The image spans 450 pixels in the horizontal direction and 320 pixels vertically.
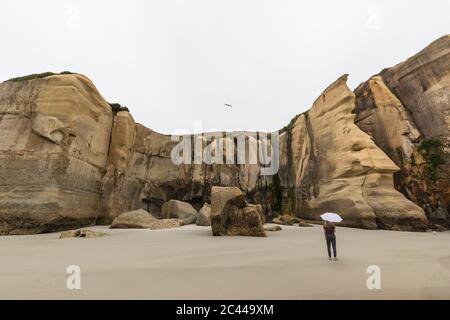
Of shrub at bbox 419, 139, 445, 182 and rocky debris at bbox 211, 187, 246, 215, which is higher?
shrub at bbox 419, 139, 445, 182

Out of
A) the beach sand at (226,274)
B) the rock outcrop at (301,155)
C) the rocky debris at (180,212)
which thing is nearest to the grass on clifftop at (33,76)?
the rock outcrop at (301,155)

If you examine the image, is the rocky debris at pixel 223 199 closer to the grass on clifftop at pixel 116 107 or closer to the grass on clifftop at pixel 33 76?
the grass on clifftop at pixel 33 76

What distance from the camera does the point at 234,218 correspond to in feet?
29.8

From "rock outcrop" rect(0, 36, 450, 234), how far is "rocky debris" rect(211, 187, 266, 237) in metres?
0.08

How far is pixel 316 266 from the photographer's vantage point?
4.17m

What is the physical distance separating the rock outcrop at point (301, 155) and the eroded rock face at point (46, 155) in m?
0.04

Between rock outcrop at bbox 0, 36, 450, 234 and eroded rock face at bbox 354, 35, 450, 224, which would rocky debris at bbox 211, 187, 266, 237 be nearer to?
rock outcrop at bbox 0, 36, 450, 234

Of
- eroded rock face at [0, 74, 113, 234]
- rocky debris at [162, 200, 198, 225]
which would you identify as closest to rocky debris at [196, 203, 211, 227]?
rocky debris at [162, 200, 198, 225]

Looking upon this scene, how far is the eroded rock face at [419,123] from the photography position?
13.7 meters

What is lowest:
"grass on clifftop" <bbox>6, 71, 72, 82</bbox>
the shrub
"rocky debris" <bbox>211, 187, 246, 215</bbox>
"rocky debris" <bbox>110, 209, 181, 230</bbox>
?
"rocky debris" <bbox>110, 209, 181, 230</bbox>

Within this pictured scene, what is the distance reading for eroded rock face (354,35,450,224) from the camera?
13711 mm

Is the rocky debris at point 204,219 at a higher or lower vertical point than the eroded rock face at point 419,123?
lower

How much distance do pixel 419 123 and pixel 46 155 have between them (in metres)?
20.9
